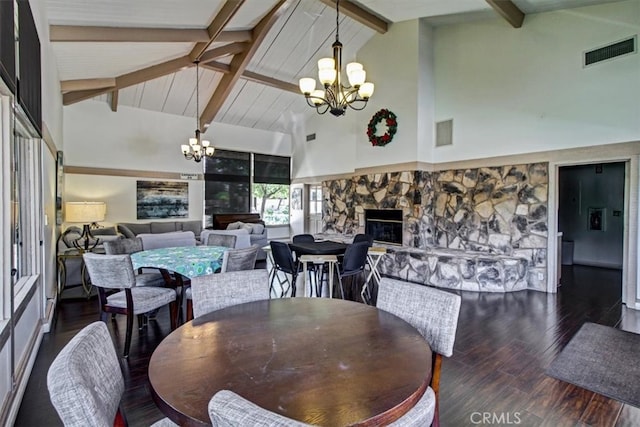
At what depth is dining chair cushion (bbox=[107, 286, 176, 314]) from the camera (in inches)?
121

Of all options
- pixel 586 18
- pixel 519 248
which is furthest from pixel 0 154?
pixel 586 18

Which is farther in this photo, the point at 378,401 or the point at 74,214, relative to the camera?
the point at 74,214

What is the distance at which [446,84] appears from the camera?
637 cm

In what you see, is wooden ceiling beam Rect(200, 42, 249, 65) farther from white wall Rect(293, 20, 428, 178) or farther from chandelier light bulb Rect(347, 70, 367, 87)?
chandelier light bulb Rect(347, 70, 367, 87)

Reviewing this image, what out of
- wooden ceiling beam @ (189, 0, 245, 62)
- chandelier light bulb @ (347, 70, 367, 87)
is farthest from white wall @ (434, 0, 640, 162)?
wooden ceiling beam @ (189, 0, 245, 62)

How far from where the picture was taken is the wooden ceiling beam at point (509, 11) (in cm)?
488

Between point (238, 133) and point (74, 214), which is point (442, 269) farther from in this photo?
point (238, 133)

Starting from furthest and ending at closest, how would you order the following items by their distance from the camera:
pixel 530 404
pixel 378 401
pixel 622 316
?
pixel 622 316 → pixel 530 404 → pixel 378 401

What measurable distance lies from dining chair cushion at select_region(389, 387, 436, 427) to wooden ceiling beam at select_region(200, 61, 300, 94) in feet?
23.0

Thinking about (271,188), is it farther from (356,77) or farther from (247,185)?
(356,77)

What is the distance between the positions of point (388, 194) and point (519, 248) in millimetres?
2563

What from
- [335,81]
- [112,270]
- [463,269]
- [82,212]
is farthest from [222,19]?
[463,269]

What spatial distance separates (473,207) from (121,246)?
5690mm

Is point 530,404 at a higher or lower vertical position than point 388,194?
lower
